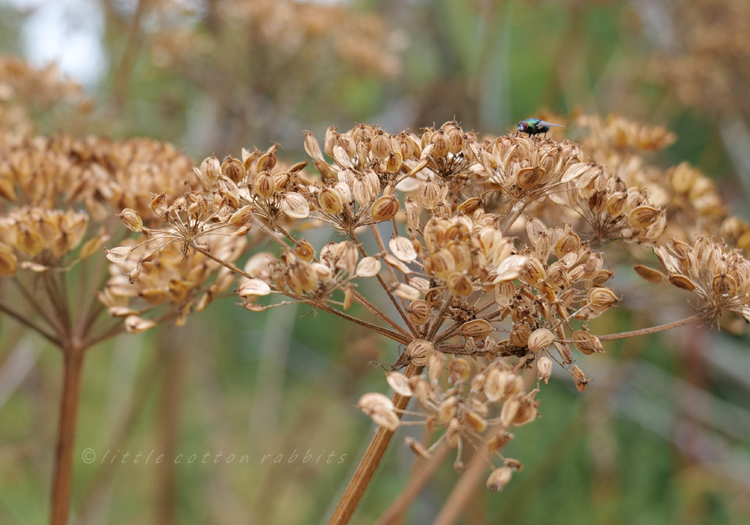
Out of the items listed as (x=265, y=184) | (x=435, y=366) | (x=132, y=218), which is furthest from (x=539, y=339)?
(x=132, y=218)

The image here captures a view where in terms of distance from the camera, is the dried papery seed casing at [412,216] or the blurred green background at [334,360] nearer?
the dried papery seed casing at [412,216]

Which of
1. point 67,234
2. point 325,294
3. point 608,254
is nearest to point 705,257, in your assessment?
point 608,254

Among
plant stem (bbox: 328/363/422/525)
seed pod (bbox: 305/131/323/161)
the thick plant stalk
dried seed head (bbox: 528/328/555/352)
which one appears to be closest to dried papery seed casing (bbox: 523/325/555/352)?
dried seed head (bbox: 528/328/555/352)

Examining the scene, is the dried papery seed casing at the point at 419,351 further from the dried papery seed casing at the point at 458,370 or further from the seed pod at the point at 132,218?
the seed pod at the point at 132,218

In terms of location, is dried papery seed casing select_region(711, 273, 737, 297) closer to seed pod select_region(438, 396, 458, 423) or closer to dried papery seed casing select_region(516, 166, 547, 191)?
dried papery seed casing select_region(516, 166, 547, 191)

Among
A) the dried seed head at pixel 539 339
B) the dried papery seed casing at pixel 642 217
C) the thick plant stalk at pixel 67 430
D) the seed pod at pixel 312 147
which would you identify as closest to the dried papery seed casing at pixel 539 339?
the dried seed head at pixel 539 339

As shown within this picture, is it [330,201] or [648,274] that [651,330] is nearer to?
[648,274]
